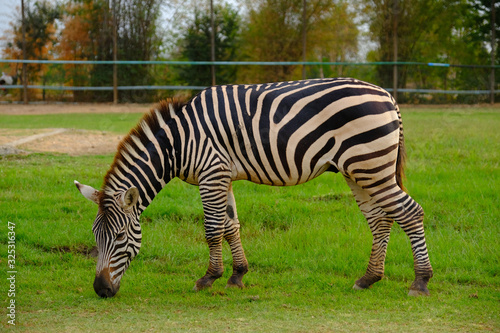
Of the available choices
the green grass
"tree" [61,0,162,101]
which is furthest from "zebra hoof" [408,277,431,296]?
"tree" [61,0,162,101]

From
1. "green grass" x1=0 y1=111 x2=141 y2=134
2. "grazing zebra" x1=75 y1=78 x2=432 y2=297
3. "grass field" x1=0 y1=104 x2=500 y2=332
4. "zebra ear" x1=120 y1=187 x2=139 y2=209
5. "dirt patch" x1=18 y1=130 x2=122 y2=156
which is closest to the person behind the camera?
"grass field" x1=0 y1=104 x2=500 y2=332

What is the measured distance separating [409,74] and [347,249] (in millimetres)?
16496

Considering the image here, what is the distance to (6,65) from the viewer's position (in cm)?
2031

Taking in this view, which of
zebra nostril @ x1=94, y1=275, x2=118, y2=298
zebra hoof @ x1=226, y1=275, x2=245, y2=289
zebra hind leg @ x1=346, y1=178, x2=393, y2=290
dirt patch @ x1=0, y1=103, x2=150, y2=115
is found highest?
dirt patch @ x1=0, y1=103, x2=150, y2=115

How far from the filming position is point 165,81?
2084cm

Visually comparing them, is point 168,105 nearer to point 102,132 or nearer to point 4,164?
point 4,164

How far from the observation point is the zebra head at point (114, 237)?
13.8ft

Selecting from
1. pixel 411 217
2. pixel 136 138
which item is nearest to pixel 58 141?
pixel 136 138

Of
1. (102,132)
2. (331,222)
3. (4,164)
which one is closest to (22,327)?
(331,222)

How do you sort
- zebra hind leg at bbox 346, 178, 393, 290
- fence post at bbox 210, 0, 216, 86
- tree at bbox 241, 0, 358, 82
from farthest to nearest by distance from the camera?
tree at bbox 241, 0, 358, 82
fence post at bbox 210, 0, 216, 86
zebra hind leg at bbox 346, 178, 393, 290

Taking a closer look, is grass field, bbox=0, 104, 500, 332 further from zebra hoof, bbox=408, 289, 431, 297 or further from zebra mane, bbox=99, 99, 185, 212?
zebra mane, bbox=99, 99, 185, 212

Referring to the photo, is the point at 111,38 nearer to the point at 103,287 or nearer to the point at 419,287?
the point at 103,287

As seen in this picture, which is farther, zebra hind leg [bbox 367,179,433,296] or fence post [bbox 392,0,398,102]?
fence post [bbox 392,0,398,102]

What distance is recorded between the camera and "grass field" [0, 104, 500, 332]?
3.78 m
